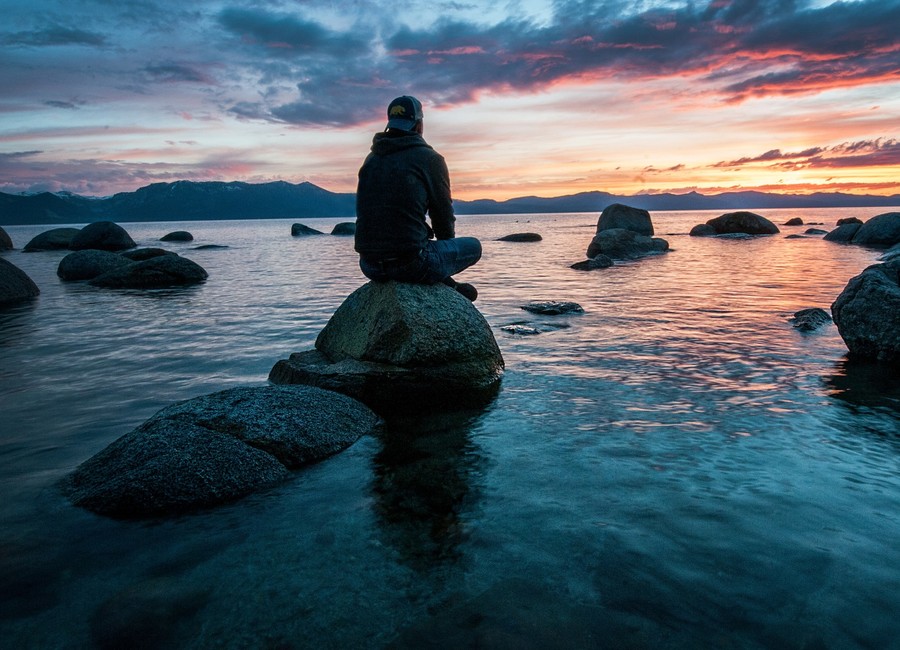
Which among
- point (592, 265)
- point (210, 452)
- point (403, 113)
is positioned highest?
point (403, 113)

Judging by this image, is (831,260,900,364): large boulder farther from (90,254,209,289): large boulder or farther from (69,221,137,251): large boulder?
(69,221,137,251): large boulder

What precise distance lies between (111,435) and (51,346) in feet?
19.0

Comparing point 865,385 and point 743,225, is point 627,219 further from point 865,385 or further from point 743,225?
point 865,385

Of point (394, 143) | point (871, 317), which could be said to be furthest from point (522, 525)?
point (871, 317)

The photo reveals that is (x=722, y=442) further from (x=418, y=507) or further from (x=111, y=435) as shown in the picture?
(x=111, y=435)

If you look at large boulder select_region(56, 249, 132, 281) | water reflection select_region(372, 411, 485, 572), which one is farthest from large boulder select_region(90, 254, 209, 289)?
water reflection select_region(372, 411, 485, 572)

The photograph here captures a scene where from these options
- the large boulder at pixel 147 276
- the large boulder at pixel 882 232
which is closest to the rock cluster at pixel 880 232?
the large boulder at pixel 882 232

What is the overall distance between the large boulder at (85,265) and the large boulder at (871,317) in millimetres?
22052

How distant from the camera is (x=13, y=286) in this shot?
15938mm

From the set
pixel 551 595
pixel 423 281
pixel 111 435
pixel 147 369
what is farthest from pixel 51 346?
pixel 551 595

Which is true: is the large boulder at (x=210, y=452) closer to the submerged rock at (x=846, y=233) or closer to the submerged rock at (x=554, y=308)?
the submerged rock at (x=554, y=308)

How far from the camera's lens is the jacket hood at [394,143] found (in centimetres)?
677

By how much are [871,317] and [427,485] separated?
24.7ft

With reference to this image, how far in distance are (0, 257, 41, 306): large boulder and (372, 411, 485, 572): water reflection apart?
50.1 feet
